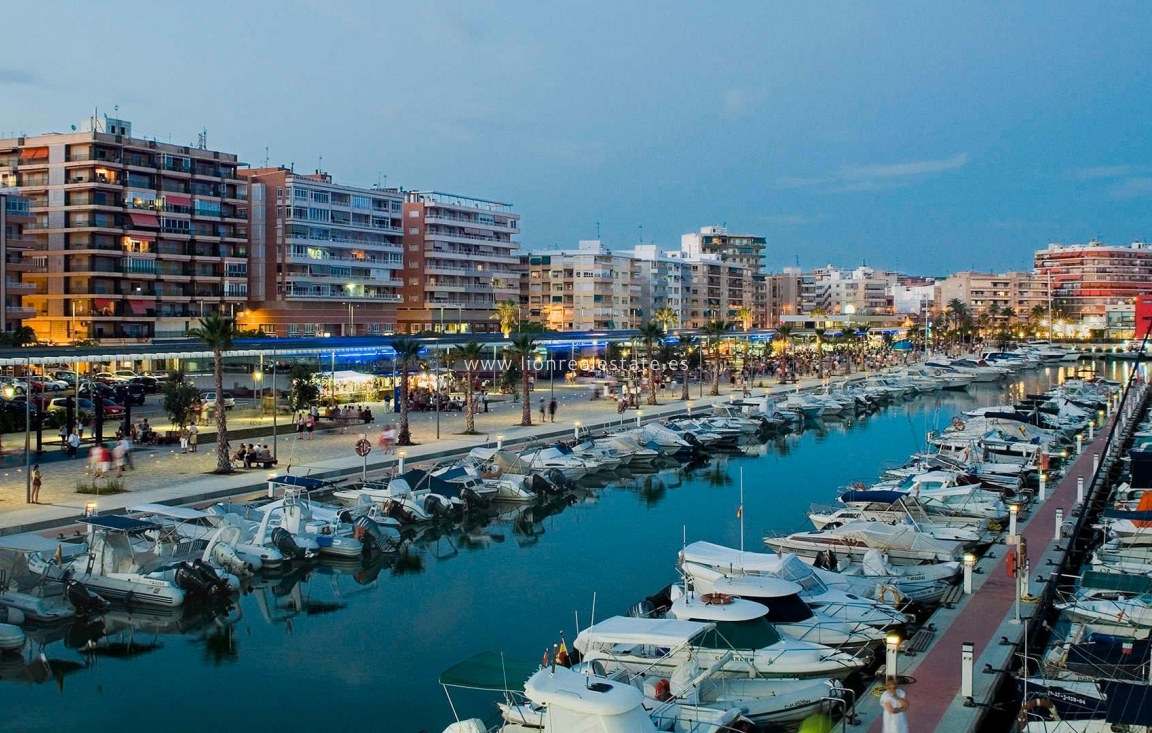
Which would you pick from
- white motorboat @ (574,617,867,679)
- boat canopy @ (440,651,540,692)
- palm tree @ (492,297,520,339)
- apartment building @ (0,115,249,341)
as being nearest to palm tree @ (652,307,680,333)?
palm tree @ (492,297,520,339)

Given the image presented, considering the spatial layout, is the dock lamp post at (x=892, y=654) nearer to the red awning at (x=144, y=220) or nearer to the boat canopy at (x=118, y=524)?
the boat canopy at (x=118, y=524)

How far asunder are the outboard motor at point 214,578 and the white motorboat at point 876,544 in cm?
1475

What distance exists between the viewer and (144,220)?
9112cm

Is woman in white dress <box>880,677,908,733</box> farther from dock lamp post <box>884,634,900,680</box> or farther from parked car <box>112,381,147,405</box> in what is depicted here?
parked car <box>112,381,147,405</box>

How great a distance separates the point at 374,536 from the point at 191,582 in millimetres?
6899

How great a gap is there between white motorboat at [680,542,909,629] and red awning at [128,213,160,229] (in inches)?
3018

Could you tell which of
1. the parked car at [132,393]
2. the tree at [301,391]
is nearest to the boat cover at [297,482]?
the tree at [301,391]

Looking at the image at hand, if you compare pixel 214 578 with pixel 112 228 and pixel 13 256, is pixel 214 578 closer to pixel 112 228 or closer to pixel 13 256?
pixel 13 256

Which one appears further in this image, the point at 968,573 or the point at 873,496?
the point at 873,496

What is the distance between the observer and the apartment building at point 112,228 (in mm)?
88875

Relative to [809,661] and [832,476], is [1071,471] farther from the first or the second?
[809,661]

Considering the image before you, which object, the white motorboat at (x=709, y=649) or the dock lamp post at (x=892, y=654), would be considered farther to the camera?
the white motorboat at (x=709, y=649)

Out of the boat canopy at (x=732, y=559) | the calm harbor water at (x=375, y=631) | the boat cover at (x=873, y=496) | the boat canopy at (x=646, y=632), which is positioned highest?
the boat cover at (x=873, y=496)

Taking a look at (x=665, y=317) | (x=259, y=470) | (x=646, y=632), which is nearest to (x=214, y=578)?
(x=646, y=632)
